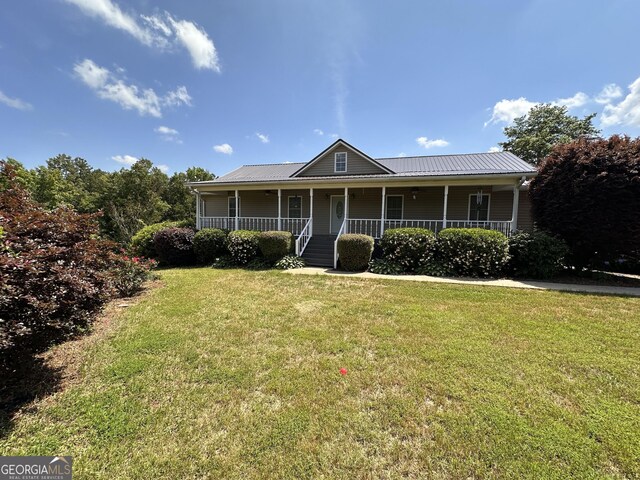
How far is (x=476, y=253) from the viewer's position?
8.40 meters

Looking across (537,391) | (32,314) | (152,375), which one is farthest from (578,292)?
(32,314)

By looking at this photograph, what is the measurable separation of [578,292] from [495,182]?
4778 millimetres

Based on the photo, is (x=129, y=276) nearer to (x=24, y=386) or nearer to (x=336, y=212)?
(x=24, y=386)

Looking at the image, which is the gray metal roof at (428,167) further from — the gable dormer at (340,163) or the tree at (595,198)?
the tree at (595,198)

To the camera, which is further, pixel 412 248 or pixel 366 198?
pixel 366 198

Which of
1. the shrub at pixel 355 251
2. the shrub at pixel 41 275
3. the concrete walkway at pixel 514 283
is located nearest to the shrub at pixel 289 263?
the concrete walkway at pixel 514 283

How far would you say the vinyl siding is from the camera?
13.7 meters

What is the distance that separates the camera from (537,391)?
2.72m

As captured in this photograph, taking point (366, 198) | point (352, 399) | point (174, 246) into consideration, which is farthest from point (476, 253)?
point (174, 246)

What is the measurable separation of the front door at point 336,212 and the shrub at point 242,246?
4.86 m

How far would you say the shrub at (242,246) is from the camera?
416 inches

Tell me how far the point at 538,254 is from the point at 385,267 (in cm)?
465

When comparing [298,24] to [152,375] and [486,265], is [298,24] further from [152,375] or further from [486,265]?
[152,375]

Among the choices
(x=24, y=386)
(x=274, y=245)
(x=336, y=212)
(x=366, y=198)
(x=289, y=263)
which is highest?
(x=366, y=198)
